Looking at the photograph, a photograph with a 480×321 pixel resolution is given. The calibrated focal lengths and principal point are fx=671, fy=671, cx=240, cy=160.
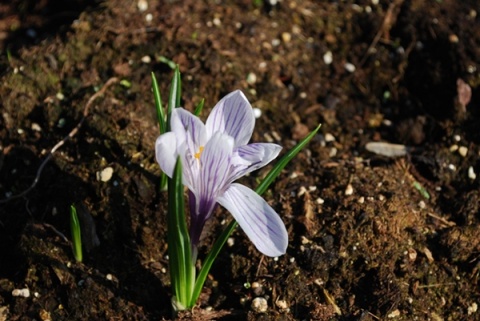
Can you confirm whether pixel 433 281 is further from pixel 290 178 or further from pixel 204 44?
pixel 204 44

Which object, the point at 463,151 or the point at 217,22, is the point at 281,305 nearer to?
the point at 463,151

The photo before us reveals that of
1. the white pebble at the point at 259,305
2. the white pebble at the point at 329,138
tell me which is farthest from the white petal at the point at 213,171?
the white pebble at the point at 329,138

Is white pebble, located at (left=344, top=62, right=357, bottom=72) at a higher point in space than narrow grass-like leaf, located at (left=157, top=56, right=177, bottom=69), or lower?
lower

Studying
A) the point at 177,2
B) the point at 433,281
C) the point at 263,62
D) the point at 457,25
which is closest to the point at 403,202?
the point at 433,281

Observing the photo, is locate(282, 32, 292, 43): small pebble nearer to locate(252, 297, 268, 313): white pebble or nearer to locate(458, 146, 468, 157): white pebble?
locate(458, 146, 468, 157): white pebble

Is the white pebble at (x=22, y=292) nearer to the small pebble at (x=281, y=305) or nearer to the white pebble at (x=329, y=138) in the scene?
the small pebble at (x=281, y=305)

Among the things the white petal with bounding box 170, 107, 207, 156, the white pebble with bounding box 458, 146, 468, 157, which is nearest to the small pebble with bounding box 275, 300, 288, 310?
the white petal with bounding box 170, 107, 207, 156
